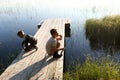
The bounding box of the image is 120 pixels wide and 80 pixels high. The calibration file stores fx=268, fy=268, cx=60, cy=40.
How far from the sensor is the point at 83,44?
518 inches

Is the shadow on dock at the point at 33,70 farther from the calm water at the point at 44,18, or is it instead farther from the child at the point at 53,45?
the calm water at the point at 44,18

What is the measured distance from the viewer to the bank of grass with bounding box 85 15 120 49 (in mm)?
13055

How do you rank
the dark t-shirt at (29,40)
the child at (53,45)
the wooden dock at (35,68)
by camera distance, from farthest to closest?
the dark t-shirt at (29,40)
the child at (53,45)
the wooden dock at (35,68)

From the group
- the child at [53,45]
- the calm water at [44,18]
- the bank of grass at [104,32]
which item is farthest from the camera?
the bank of grass at [104,32]

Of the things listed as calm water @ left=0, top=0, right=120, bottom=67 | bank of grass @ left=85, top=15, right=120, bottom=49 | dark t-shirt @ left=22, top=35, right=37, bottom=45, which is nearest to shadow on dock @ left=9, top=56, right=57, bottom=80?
dark t-shirt @ left=22, top=35, right=37, bottom=45

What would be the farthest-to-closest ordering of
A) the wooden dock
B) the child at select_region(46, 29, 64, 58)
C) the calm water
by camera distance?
the calm water < the child at select_region(46, 29, 64, 58) < the wooden dock

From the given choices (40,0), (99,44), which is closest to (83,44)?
(99,44)

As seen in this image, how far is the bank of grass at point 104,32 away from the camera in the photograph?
13.1 meters

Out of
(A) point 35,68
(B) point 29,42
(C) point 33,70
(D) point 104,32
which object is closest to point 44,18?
(D) point 104,32

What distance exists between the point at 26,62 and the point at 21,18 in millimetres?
12777

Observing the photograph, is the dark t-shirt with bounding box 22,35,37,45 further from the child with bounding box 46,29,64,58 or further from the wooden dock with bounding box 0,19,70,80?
the child with bounding box 46,29,64,58

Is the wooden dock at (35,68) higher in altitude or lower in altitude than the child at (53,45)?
lower

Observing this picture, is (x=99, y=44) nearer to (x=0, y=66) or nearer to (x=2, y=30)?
(x=0, y=66)

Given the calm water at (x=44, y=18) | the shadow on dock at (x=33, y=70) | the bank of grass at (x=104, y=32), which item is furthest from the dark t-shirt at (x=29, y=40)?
the bank of grass at (x=104, y=32)
